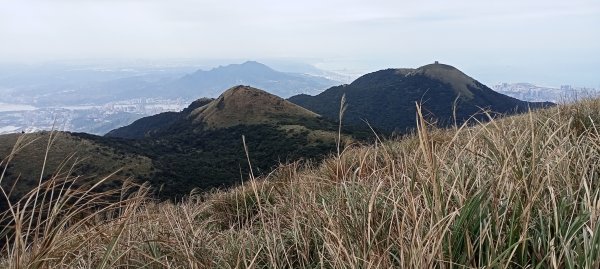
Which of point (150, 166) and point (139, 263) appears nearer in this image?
point (139, 263)

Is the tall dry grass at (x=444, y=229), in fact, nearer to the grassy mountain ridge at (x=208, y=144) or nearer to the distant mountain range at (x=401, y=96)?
the grassy mountain ridge at (x=208, y=144)

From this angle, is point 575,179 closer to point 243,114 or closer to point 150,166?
point 150,166

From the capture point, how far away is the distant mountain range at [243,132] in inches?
1689

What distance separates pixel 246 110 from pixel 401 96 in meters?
57.0

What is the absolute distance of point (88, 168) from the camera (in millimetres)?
50375

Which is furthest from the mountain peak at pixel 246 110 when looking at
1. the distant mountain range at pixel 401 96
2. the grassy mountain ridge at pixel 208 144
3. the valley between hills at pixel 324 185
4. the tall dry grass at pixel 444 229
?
the tall dry grass at pixel 444 229

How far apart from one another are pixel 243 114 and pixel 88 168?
47.8 metres

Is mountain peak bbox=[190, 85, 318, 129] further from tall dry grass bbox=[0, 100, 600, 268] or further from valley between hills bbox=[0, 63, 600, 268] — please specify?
tall dry grass bbox=[0, 100, 600, 268]

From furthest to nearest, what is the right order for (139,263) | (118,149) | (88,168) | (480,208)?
(118,149) < (88,168) < (139,263) < (480,208)

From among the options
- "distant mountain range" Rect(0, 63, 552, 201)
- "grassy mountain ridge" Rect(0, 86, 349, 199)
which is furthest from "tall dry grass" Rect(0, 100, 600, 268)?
"grassy mountain ridge" Rect(0, 86, 349, 199)

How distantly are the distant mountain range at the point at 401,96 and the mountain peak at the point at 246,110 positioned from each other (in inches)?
631

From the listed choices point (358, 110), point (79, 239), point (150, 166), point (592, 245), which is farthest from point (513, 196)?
point (358, 110)

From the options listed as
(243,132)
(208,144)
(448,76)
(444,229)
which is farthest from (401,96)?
(444,229)

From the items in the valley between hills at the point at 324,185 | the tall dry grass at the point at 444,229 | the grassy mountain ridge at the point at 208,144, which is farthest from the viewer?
the grassy mountain ridge at the point at 208,144
